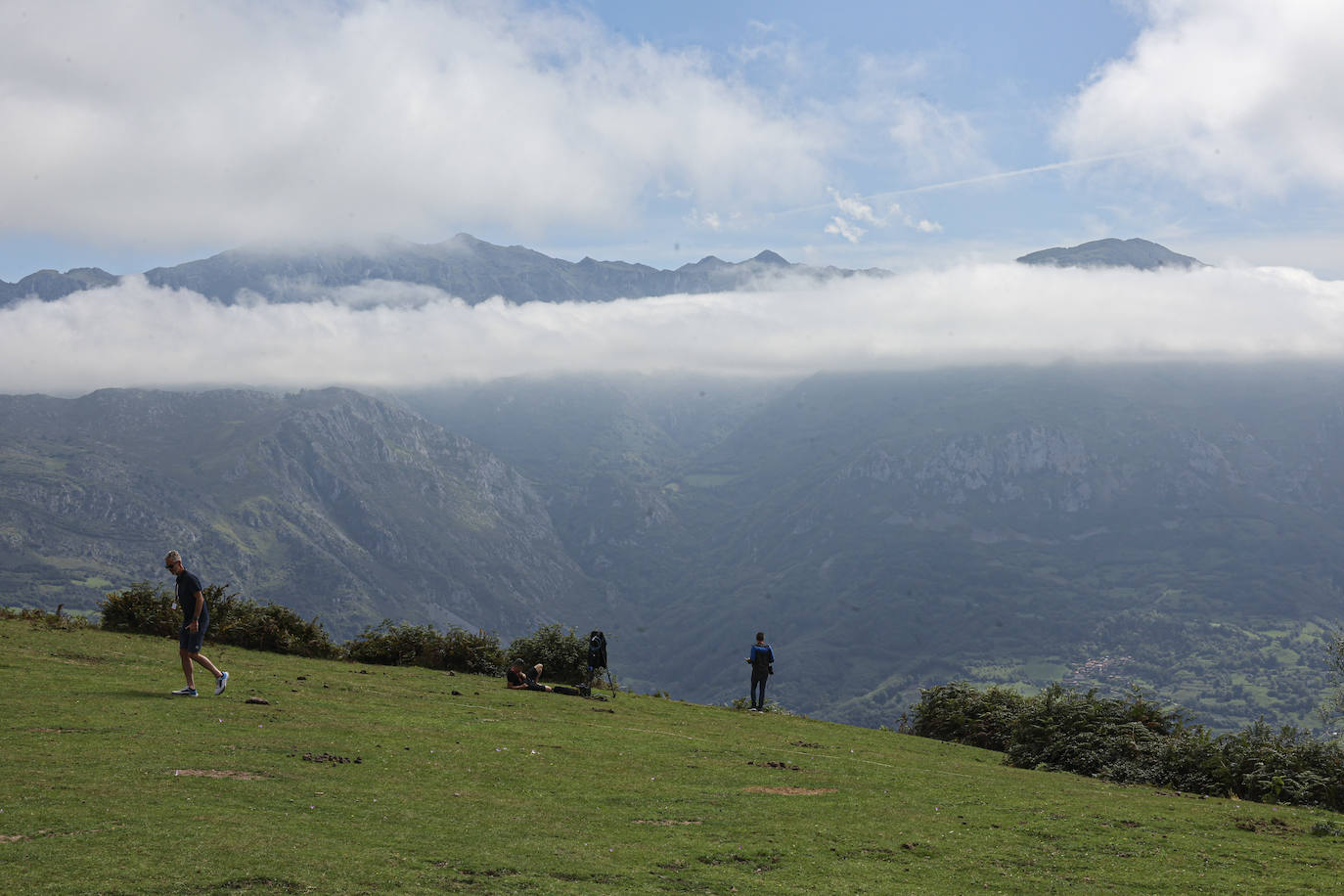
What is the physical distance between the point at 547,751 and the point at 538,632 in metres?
17.9

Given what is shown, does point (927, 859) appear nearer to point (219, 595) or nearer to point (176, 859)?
point (176, 859)

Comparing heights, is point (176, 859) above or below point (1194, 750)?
above

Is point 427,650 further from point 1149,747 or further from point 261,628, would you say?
point 1149,747

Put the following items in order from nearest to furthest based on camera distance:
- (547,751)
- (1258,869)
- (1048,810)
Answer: (1258,869)
(1048,810)
(547,751)

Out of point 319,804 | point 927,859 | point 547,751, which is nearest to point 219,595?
point 547,751

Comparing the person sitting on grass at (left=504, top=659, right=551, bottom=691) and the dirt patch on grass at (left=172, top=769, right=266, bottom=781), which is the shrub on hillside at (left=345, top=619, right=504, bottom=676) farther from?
the dirt patch on grass at (left=172, top=769, right=266, bottom=781)

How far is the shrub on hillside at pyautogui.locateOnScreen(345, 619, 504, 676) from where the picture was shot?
1489 inches

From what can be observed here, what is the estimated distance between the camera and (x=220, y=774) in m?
17.0

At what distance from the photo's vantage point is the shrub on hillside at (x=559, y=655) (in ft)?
127

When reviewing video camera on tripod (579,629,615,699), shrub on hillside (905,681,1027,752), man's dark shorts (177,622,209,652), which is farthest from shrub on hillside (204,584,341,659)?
shrub on hillside (905,681,1027,752)

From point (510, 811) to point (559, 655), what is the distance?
22.2 meters

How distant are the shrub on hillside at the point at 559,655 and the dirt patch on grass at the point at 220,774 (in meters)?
21.4

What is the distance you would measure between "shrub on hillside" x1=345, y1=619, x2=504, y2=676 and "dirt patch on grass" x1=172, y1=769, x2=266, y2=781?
799 inches

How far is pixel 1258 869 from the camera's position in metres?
15.6
